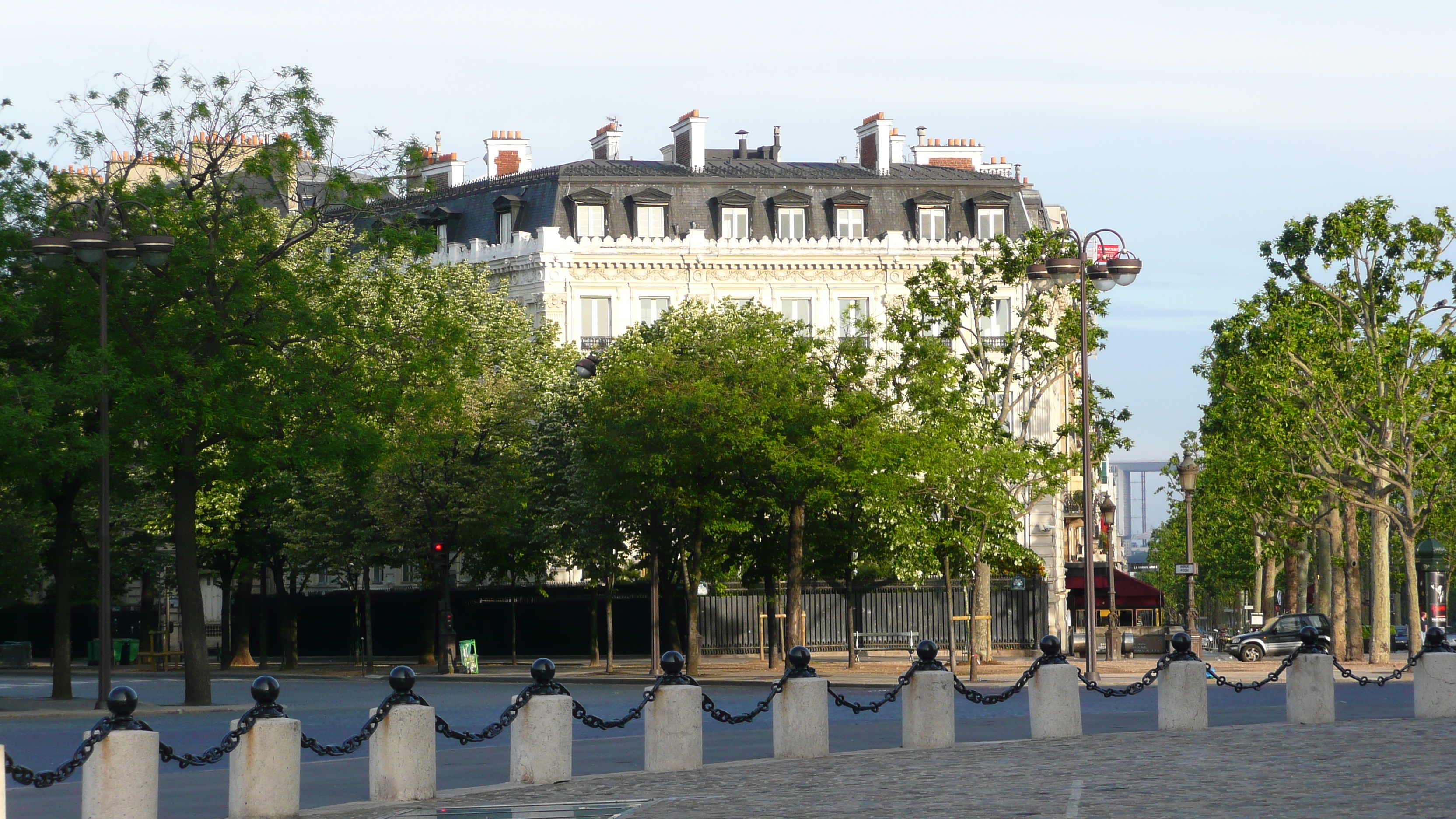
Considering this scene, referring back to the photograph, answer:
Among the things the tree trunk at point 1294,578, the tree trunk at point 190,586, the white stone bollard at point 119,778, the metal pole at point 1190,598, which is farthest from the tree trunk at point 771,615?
the white stone bollard at point 119,778

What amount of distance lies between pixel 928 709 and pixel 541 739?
4.25m

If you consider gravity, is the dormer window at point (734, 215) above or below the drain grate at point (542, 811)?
above

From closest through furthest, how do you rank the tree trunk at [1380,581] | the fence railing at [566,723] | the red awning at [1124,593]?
1. the fence railing at [566,723]
2. the tree trunk at [1380,581]
3. the red awning at [1124,593]

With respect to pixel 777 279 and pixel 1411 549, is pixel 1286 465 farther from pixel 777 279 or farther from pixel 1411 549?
pixel 777 279

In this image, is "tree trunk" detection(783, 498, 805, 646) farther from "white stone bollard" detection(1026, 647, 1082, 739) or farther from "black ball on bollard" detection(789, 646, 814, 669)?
"black ball on bollard" detection(789, 646, 814, 669)

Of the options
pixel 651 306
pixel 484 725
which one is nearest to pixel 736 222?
pixel 651 306

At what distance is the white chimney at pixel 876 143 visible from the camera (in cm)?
6259

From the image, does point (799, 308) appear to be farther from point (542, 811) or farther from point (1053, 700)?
point (542, 811)

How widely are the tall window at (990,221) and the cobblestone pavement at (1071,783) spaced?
43485mm

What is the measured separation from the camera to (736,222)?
59031 mm

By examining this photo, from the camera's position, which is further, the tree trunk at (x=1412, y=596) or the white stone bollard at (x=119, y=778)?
the tree trunk at (x=1412, y=596)

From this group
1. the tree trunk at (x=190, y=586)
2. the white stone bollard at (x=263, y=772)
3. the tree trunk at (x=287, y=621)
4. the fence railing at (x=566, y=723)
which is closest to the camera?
the fence railing at (x=566, y=723)

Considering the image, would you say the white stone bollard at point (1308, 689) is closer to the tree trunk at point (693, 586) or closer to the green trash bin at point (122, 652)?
the tree trunk at point (693, 586)

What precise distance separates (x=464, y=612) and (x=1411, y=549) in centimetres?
2681
